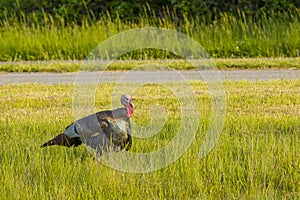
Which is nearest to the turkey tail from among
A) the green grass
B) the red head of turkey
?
the red head of turkey

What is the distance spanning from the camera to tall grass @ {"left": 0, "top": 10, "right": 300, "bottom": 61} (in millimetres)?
13023

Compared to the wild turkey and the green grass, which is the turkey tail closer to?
the wild turkey

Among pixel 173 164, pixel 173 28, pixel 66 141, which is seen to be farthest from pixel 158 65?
pixel 173 164

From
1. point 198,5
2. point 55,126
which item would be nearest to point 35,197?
point 55,126

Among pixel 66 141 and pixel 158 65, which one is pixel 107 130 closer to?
pixel 66 141

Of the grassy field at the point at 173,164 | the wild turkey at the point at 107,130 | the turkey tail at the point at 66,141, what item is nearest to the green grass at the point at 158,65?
the grassy field at the point at 173,164

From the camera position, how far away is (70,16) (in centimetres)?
1501

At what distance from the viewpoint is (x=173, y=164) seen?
5.16 m

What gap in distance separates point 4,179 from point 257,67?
7.29 meters

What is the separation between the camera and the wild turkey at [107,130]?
5117mm

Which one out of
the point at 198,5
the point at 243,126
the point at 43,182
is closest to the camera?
the point at 43,182

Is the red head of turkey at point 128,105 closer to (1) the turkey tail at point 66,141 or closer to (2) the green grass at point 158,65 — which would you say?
(1) the turkey tail at point 66,141

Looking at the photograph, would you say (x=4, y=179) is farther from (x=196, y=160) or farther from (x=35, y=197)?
(x=196, y=160)

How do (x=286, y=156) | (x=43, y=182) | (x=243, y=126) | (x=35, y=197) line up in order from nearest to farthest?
(x=35, y=197)
(x=43, y=182)
(x=286, y=156)
(x=243, y=126)
